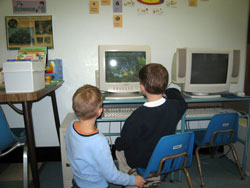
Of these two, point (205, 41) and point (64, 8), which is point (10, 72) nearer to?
point (64, 8)

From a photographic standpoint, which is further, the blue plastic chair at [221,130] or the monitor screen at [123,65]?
the monitor screen at [123,65]

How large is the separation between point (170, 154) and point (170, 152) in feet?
0.06

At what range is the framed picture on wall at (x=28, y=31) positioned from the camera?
1.93 metres

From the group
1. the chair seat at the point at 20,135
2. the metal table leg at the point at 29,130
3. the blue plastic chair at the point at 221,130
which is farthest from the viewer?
the blue plastic chair at the point at 221,130

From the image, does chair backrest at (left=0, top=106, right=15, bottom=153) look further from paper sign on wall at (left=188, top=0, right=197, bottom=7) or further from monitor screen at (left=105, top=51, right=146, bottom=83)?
paper sign on wall at (left=188, top=0, right=197, bottom=7)

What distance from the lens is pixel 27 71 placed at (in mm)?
1198

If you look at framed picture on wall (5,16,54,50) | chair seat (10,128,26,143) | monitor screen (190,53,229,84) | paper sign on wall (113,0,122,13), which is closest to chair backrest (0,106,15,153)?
chair seat (10,128,26,143)

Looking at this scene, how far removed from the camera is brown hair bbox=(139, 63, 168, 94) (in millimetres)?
1069

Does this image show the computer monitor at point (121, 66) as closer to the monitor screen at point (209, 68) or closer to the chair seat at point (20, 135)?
the monitor screen at point (209, 68)

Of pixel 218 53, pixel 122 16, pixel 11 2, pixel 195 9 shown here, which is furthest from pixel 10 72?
pixel 195 9

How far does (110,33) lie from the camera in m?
2.02

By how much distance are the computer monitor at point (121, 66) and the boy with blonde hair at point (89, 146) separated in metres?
0.87

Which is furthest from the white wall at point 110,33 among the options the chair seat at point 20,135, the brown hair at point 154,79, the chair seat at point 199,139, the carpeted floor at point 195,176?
the brown hair at point 154,79

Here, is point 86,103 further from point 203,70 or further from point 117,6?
point 117,6
